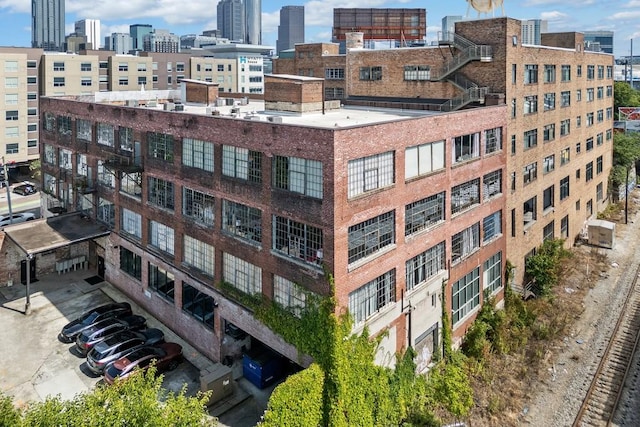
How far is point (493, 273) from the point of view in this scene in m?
38.5

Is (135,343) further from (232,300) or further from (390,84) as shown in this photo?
(390,84)

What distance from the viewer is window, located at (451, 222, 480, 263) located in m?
33.3

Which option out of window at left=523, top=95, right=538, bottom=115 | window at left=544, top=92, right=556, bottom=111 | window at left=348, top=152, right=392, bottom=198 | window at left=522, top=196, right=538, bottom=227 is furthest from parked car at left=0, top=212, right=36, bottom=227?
window at left=544, top=92, right=556, bottom=111

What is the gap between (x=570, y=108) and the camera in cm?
5131

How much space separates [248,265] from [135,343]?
9471mm

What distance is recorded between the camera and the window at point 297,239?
979 inches

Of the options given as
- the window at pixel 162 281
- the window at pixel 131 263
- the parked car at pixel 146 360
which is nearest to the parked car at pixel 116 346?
the parked car at pixel 146 360

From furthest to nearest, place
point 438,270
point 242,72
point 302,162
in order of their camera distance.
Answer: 1. point 242,72
2. point 438,270
3. point 302,162

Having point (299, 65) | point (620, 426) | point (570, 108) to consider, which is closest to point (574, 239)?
point (570, 108)

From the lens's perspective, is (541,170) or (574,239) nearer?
(541,170)

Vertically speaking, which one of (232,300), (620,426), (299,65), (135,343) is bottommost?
(620,426)

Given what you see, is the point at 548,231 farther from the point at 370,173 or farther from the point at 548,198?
the point at 370,173

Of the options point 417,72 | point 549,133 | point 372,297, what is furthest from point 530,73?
point 372,297

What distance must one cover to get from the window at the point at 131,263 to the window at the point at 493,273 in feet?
86.6
